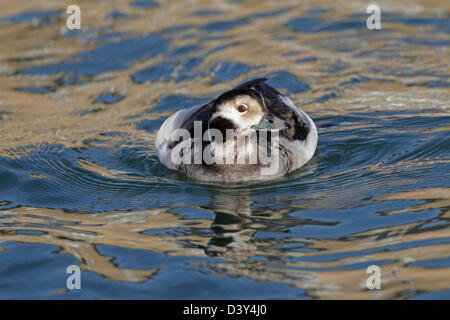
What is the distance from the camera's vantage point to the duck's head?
725cm

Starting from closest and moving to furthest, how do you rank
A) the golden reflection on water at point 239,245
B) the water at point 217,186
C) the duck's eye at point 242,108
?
the golden reflection on water at point 239,245
the water at point 217,186
the duck's eye at point 242,108

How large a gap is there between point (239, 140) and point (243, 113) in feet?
1.48

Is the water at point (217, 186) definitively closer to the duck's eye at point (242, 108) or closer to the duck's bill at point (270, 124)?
the duck's bill at point (270, 124)

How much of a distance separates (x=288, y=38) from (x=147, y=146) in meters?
5.03

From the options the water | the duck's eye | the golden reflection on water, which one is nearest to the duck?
the duck's eye

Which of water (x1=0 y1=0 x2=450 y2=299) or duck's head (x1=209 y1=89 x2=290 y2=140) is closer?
water (x1=0 y1=0 x2=450 y2=299)

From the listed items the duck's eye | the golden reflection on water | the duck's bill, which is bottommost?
the golden reflection on water

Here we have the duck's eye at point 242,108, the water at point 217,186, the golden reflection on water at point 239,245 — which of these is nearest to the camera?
the golden reflection on water at point 239,245

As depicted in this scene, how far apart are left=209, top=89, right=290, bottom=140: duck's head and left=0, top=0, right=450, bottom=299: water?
2.24 feet

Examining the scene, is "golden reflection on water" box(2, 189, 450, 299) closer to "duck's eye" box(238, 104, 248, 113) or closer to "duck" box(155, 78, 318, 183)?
"duck" box(155, 78, 318, 183)

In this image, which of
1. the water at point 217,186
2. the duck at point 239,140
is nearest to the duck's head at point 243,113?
the duck at point 239,140

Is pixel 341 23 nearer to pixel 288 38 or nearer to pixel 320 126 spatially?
pixel 288 38

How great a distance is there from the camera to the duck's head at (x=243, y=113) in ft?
23.8

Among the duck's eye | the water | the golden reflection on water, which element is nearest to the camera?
the golden reflection on water
